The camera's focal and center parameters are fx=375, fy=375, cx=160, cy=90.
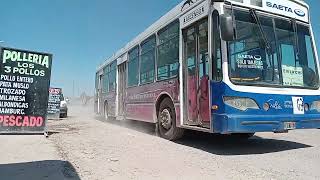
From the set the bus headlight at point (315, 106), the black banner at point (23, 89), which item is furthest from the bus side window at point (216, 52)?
the black banner at point (23, 89)

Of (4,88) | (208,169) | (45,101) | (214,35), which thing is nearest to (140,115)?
(45,101)

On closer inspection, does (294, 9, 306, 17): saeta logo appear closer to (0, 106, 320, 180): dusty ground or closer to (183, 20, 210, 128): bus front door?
(183, 20, 210, 128): bus front door

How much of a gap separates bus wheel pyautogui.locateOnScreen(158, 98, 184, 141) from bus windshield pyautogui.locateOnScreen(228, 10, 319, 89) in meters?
2.37

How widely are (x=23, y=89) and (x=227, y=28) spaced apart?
5.97m

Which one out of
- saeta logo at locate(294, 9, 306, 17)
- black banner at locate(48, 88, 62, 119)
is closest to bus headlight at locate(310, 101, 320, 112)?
saeta logo at locate(294, 9, 306, 17)

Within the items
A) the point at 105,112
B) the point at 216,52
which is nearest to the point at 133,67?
the point at 105,112

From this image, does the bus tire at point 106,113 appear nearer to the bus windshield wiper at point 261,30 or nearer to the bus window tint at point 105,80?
the bus window tint at point 105,80

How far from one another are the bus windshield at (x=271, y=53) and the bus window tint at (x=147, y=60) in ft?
11.6

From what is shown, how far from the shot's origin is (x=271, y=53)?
7.41 meters

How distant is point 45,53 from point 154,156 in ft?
16.8

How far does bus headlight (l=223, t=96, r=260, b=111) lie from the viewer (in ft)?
22.3

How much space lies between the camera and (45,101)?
1025cm

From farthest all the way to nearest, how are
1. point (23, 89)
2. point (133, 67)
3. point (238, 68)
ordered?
point (133, 67), point (23, 89), point (238, 68)

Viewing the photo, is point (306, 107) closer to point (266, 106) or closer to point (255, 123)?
point (266, 106)
